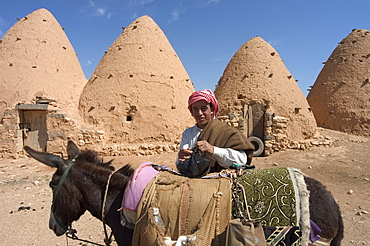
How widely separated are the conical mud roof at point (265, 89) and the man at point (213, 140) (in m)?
9.32

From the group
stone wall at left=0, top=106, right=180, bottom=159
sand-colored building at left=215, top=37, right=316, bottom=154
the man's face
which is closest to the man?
the man's face

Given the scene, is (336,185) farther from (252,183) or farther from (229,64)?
(229,64)

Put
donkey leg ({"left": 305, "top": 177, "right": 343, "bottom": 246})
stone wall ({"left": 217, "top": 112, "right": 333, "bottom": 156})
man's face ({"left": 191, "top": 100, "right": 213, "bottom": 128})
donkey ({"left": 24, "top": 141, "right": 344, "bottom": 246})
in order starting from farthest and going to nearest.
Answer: stone wall ({"left": 217, "top": 112, "right": 333, "bottom": 156}) → man's face ({"left": 191, "top": 100, "right": 213, "bottom": 128}) → donkey ({"left": 24, "top": 141, "right": 344, "bottom": 246}) → donkey leg ({"left": 305, "top": 177, "right": 343, "bottom": 246})

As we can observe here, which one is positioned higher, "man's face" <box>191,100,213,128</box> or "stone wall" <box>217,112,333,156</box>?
"man's face" <box>191,100,213,128</box>

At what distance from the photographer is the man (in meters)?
1.86

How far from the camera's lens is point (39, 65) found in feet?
37.4

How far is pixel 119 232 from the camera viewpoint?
5.79 ft

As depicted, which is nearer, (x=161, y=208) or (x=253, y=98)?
(x=161, y=208)

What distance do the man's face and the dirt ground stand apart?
5.50ft

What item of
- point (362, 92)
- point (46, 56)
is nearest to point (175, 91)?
point (46, 56)

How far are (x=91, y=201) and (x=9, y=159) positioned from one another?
9.80 meters

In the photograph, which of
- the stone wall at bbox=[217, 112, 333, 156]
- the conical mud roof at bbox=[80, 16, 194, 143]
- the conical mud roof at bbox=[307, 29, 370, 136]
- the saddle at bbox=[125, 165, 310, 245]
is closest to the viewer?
the saddle at bbox=[125, 165, 310, 245]

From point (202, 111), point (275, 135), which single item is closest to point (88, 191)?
point (202, 111)

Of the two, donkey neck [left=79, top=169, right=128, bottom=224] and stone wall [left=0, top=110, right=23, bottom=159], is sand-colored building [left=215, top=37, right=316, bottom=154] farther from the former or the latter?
donkey neck [left=79, top=169, right=128, bottom=224]
